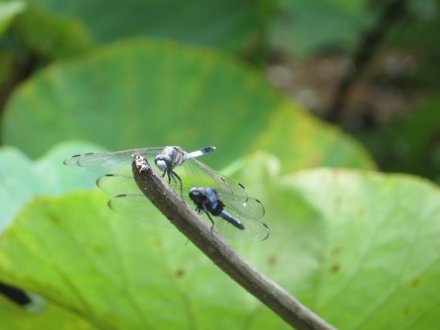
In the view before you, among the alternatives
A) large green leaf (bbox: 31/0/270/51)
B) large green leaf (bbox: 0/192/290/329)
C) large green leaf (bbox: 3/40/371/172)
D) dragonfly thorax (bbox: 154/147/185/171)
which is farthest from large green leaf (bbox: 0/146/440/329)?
large green leaf (bbox: 31/0/270/51)

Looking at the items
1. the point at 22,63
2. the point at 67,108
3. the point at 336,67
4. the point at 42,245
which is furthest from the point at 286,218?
the point at 336,67

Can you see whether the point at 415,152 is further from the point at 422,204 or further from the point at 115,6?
the point at 422,204

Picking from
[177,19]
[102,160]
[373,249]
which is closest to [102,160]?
[102,160]

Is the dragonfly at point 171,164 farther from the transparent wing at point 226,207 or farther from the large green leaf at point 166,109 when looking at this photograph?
the large green leaf at point 166,109

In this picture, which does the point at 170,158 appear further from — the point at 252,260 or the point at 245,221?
the point at 252,260

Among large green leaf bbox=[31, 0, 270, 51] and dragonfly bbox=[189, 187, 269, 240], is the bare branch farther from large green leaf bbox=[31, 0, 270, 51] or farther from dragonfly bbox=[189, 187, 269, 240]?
large green leaf bbox=[31, 0, 270, 51]

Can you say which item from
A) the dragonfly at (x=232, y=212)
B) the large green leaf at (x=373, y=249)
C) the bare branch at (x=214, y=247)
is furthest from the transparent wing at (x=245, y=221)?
the large green leaf at (x=373, y=249)

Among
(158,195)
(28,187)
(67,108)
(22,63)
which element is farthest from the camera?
(22,63)
